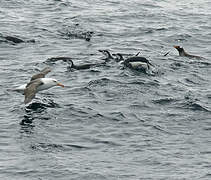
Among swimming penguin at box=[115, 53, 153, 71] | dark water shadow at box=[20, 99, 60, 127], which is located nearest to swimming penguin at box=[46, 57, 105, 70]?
swimming penguin at box=[115, 53, 153, 71]

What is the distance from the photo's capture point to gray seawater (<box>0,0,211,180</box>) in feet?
47.9

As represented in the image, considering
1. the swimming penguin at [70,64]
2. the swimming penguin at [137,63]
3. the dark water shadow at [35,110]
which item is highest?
the swimming penguin at [137,63]

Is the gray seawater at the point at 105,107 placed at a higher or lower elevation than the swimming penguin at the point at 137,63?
lower

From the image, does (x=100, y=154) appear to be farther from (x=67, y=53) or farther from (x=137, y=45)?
(x=137, y=45)

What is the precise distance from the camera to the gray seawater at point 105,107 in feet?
47.9

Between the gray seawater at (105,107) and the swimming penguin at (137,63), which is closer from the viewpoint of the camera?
the gray seawater at (105,107)

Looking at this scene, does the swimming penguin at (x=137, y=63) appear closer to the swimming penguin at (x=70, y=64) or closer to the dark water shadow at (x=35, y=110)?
the swimming penguin at (x=70, y=64)

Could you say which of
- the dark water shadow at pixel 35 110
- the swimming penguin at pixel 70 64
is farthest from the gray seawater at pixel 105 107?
the swimming penguin at pixel 70 64

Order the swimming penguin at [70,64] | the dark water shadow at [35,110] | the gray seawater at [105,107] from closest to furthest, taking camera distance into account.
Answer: the gray seawater at [105,107]
the dark water shadow at [35,110]
the swimming penguin at [70,64]

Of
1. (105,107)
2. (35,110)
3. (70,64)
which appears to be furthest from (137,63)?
(35,110)

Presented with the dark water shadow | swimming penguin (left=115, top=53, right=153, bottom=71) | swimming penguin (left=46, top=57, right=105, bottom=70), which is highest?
swimming penguin (left=115, top=53, right=153, bottom=71)

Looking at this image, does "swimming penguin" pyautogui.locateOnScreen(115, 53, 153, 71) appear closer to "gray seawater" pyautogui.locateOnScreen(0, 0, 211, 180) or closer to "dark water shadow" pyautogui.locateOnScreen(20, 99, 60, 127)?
"gray seawater" pyautogui.locateOnScreen(0, 0, 211, 180)

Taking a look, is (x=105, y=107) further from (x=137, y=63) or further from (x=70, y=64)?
(x=70, y=64)

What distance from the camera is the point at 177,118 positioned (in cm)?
1786
